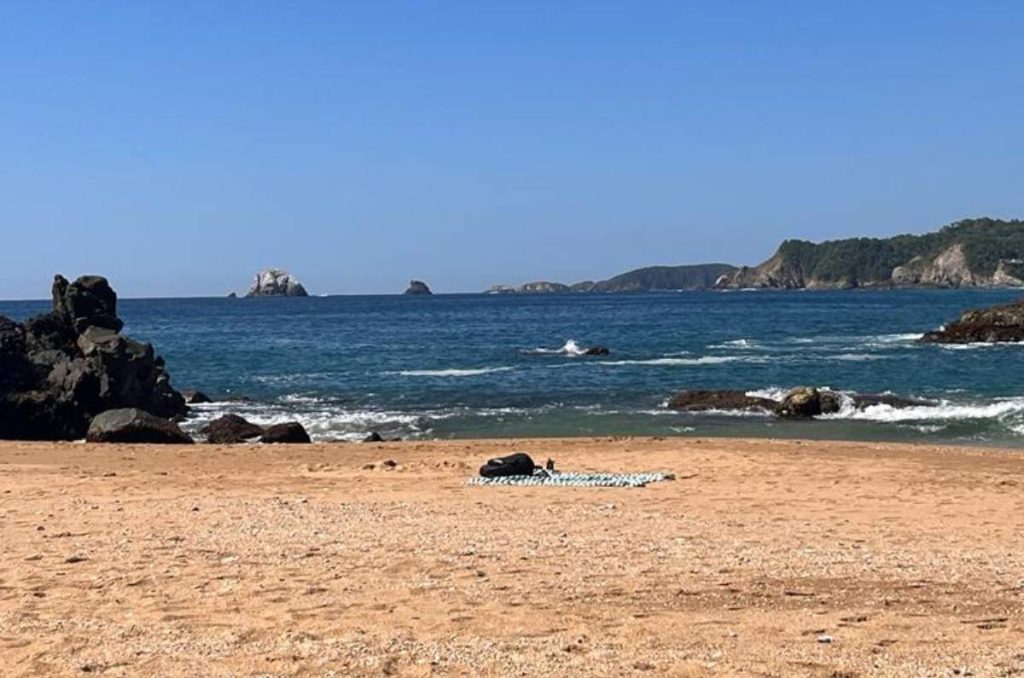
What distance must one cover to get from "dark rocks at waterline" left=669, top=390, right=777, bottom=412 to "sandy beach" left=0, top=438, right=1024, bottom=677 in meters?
12.4

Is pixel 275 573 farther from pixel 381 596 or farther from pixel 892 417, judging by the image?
pixel 892 417

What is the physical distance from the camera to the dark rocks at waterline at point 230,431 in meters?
24.2

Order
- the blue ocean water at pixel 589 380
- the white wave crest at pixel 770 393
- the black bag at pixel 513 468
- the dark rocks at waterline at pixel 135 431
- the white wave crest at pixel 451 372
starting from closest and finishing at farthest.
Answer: the black bag at pixel 513 468 < the dark rocks at waterline at pixel 135 431 < the blue ocean water at pixel 589 380 < the white wave crest at pixel 770 393 < the white wave crest at pixel 451 372

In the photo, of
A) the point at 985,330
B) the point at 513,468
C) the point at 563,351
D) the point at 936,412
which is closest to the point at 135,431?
the point at 513,468

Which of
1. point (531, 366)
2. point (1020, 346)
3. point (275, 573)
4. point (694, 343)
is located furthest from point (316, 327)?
point (275, 573)

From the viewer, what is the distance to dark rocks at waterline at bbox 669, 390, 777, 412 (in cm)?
2847

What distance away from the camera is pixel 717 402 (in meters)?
29.0

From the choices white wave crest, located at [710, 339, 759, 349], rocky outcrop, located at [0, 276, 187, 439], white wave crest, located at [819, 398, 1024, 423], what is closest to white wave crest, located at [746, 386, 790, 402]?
white wave crest, located at [819, 398, 1024, 423]

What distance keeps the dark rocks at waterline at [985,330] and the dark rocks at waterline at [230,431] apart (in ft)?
124

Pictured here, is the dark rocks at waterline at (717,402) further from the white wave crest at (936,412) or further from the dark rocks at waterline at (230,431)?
the dark rocks at waterline at (230,431)

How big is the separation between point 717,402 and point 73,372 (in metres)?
16.8

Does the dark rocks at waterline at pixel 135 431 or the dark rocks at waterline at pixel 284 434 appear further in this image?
the dark rocks at waterline at pixel 284 434

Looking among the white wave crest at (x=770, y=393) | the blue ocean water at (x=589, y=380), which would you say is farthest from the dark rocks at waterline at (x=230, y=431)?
the white wave crest at (x=770, y=393)

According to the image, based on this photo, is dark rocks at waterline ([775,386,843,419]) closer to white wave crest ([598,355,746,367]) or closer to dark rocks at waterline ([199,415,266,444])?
dark rocks at waterline ([199,415,266,444])
